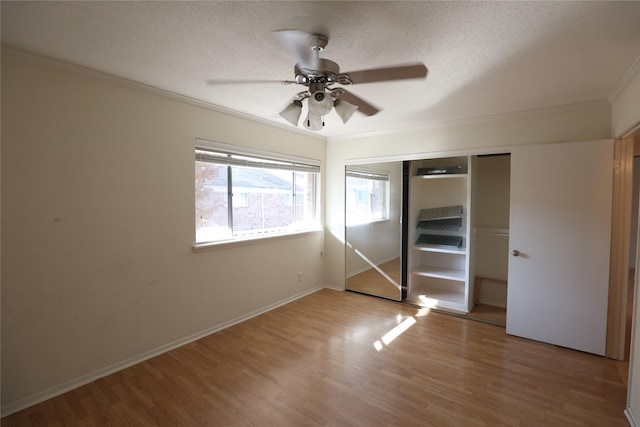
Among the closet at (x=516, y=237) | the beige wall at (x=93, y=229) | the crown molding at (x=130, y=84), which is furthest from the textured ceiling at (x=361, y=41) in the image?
the closet at (x=516, y=237)

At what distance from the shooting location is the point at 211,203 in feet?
10.1

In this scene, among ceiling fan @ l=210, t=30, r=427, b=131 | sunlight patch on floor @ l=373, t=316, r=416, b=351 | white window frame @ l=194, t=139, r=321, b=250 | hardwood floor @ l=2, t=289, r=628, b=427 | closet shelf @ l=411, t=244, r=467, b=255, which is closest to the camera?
ceiling fan @ l=210, t=30, r=427, b=131

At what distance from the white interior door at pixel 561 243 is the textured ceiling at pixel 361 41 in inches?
24.7

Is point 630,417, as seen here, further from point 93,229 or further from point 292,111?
point 93,229

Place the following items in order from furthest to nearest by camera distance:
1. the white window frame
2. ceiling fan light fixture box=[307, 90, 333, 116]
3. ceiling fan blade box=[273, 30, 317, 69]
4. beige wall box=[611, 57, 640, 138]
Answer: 1. the white window frame
2. beige wall box=[611, 57, 640, 138]
3. ceiling fan light fixture box=[307, 90, 333, 116]
4. ceiling fan blade box=[273, 30, 317, 69]

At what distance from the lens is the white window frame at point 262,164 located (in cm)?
296

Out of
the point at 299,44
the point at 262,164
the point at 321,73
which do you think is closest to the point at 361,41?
the point at 321,73

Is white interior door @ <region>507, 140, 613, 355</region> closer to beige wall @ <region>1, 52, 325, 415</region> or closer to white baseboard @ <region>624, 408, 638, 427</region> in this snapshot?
white baseboard @ <region>624, 408, 638, 427</region>

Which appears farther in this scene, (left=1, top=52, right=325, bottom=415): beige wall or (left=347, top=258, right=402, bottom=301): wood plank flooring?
(left=347, top=258, right=402, bottom=301): wood plank flooring

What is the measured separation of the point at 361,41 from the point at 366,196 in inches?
106

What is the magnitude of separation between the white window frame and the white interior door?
2486 mm

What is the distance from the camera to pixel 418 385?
2.20 m

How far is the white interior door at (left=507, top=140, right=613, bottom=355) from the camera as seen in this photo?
2592 millimetres

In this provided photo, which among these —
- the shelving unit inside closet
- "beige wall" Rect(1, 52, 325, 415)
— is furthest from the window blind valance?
the shelving unit inside closet
